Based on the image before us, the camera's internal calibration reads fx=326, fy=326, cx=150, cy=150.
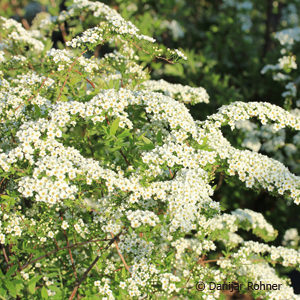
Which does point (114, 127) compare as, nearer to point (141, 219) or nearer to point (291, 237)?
point (141, 219)

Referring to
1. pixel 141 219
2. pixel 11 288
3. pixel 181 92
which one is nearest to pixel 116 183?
pixel 141 219

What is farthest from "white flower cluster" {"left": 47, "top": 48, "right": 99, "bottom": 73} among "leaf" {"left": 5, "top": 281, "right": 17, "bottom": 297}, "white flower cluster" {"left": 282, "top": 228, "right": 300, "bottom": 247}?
"white flower cluster" {"left": 282, "top": 228, "right": 300, "bottom": 247}

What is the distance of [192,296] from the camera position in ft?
8.86

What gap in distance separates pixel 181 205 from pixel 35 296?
4.65 feet

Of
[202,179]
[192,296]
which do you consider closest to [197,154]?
[202,179]

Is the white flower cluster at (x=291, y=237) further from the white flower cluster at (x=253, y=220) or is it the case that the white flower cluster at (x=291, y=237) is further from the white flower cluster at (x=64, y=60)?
the white flower cluster at (x=64, y=60)

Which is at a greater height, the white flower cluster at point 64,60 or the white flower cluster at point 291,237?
the white flower cluster at point 64,60

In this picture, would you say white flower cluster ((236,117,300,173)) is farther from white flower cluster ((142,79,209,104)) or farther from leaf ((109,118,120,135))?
leaf ((109,118,120,135))

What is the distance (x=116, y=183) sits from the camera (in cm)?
227

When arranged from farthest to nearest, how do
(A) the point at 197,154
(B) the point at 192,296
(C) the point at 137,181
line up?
(B) the point at 192,296 → (A) the point at 197,154 → (C) the point at 137,181

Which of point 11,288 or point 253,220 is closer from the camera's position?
point 11,288

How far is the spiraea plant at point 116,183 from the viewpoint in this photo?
227 centimetres

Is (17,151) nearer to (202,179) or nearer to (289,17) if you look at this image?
(202,179)

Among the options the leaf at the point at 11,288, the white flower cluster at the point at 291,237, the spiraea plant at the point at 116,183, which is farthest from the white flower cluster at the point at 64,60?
the white flower cluster at the point at 291,237
